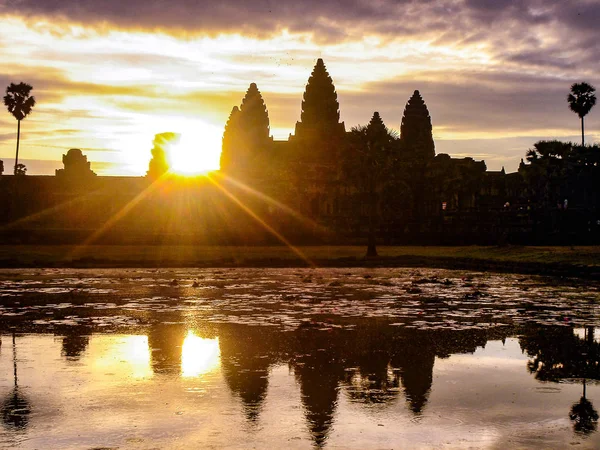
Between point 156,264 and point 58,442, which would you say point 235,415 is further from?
point 156,264

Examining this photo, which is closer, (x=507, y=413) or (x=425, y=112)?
(x=507, y=413)

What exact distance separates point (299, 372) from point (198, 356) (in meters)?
1.84

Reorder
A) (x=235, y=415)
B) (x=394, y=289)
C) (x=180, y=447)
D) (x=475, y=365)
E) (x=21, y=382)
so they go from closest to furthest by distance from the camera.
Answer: (x=180, y=447) < (x=235, y=415) < (x=21, y=382) < (x=475, y=365) < (x=394, y=289)

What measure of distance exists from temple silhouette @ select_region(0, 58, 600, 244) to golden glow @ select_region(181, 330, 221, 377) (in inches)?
1391

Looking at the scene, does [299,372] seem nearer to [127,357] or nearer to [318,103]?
[127,357]

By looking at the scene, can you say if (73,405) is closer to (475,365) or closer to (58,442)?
(58,442)

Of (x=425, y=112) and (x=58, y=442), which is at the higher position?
(x=425, y=112)

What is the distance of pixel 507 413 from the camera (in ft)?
26.1

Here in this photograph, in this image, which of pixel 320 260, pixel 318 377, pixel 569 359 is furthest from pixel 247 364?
pixel 320 260

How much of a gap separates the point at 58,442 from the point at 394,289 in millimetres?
16865

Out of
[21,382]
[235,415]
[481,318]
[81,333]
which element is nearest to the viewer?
[235,415]

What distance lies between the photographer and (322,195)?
9775 cm

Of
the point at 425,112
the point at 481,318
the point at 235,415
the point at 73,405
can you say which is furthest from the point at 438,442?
the point at 425,112

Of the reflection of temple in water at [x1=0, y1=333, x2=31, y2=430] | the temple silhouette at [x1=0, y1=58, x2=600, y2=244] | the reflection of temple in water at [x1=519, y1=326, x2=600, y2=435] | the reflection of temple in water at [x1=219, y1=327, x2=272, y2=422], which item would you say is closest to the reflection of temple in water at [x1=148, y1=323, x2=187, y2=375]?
the reflection of temple in water at [x1=219, y1=327, x2=272, y2=422]
